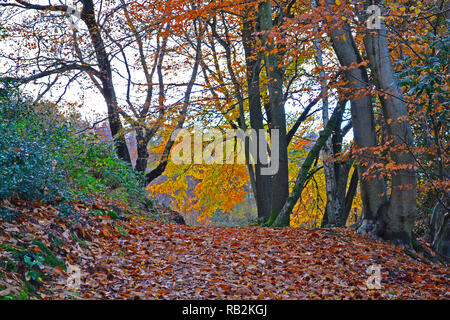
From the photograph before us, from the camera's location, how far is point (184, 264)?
20.5ft

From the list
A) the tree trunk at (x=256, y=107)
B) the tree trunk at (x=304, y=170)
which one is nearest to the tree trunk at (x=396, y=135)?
the tree trunk at (x=304, y=170)

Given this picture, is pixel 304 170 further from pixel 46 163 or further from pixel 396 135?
pixel 46 163

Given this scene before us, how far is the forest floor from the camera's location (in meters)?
4.59

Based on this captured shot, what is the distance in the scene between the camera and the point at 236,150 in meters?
16.0

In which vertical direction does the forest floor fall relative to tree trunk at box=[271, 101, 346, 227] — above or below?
below

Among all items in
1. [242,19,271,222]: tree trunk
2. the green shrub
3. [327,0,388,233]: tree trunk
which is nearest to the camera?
the green shrub

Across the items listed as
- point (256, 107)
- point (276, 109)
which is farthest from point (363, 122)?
point (256, 107)

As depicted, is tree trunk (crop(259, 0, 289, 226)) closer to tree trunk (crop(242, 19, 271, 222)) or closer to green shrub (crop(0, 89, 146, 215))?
tree trunk (crop(242, 19, 271, 222))

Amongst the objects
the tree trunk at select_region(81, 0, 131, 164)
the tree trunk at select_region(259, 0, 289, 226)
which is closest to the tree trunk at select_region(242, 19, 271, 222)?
the tree trunk at select_region(259, 0, 289, 226)

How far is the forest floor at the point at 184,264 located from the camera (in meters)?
4.59

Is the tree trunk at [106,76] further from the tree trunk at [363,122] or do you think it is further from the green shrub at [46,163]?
the tree trunk at [363,122]

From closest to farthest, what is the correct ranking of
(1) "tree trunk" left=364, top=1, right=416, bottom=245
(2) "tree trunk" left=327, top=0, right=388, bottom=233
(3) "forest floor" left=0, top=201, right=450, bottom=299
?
1. (3) "forest floor" left=0, top=201, right=450, bottom=299
2. (1) "tree trunk" left=364, top=1, right=416, bottom=245
3. (2) "tree trunk" left=327, top=0, right=388, bottom=233

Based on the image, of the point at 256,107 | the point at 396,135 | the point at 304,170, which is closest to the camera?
the point at 396,135

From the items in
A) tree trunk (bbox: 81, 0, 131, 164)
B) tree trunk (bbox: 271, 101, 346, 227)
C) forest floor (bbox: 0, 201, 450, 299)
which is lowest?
forest floor (bbox: 0, 201, 450, 299)
